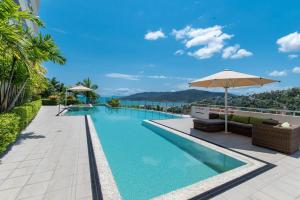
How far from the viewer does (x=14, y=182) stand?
2.87 meters

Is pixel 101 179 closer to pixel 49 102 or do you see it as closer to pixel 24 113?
pixel 24 113

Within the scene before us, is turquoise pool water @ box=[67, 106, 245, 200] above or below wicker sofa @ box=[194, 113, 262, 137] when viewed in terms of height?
below

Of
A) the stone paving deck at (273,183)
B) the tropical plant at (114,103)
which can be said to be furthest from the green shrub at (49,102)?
the stone paving deck at (273,183)

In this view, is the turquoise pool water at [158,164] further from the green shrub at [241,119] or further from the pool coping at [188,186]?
the green shrub at [241,119]

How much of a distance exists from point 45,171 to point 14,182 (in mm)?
514

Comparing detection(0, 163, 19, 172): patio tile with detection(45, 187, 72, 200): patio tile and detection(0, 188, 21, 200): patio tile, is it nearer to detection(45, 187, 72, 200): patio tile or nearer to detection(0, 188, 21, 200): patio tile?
detection(0, 188, 21, 200): patio tile

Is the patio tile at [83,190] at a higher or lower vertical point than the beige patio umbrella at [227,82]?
lower

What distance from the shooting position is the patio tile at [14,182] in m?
2.74

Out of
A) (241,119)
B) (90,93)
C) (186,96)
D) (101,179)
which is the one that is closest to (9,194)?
(101,179)

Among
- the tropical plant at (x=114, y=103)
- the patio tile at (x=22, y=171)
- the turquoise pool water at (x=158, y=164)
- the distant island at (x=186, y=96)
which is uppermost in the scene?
the distant island at (x=186, y=96)

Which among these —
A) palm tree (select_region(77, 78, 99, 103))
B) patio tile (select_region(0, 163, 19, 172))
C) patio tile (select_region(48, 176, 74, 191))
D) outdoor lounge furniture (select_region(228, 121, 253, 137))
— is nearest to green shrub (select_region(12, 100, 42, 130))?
patio tile (select_region(0, 163, 19, 172))

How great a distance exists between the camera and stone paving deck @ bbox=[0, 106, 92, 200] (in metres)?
2.57

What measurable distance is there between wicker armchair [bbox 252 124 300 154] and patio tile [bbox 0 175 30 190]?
6191mm

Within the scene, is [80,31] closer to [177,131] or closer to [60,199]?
[177,131]
